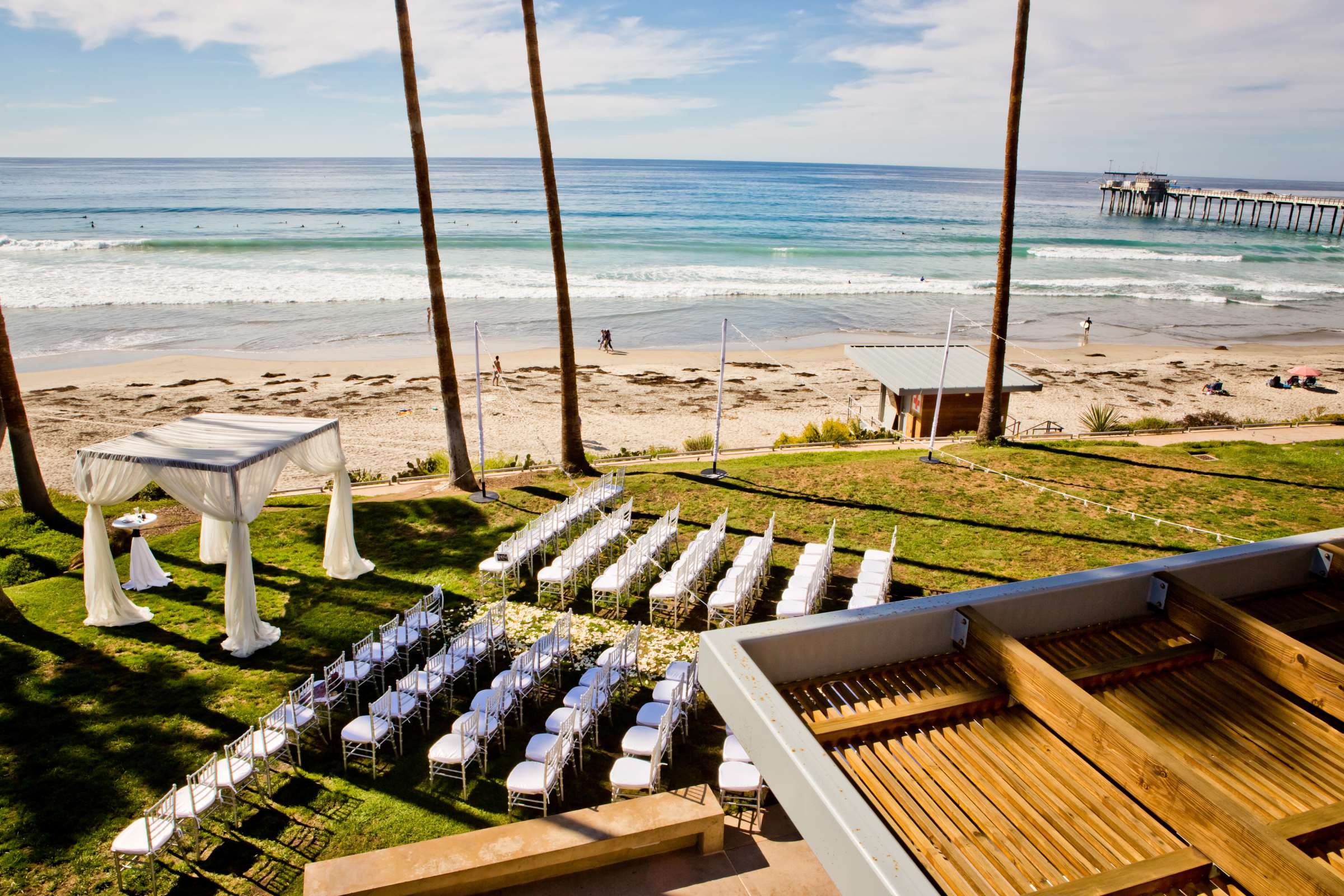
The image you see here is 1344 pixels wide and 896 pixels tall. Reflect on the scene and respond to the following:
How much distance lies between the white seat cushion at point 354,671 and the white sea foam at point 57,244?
55156 millimetres

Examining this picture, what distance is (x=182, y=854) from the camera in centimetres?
650

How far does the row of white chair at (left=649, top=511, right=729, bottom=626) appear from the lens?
10.0 metres

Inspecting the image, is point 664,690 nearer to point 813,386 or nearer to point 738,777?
point 738,777

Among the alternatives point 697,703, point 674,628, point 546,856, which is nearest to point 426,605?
point 674,628

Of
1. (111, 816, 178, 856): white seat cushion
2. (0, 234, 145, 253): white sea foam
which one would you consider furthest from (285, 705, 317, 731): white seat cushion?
(0, 234, 145, 253): white sea foam

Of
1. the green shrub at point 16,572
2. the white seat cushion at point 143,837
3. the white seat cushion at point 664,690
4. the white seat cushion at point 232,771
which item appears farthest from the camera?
the green shrub at point 16,572

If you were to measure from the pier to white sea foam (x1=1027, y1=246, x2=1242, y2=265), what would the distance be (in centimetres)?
2197

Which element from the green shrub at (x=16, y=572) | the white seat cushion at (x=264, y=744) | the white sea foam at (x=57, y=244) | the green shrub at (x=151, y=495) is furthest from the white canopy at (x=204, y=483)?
the white sea foam at (x=57, y=244)

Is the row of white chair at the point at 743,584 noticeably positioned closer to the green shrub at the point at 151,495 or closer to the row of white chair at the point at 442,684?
the row of white chair at the point at 442,684

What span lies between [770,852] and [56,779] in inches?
246

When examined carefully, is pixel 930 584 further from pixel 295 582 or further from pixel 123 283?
pixel 123 283

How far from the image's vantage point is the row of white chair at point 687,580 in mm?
10000

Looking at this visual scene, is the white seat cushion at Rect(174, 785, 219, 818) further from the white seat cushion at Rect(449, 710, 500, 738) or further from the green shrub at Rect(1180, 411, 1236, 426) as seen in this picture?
the green shrub at Rect(1180, 411, 1236, 426)

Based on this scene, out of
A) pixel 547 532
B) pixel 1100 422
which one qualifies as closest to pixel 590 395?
pixel 547 532
